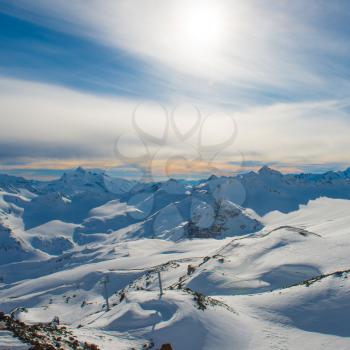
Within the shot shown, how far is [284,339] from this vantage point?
3105cm

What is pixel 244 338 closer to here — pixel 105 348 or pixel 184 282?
pixel 105 348

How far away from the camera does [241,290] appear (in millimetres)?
51875

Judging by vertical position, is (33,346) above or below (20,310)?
above

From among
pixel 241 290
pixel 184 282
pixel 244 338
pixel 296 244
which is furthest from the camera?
pixel 296 244

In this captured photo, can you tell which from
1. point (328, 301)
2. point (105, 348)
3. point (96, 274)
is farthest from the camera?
point (96, 274)

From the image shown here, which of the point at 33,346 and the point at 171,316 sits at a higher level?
the point at 33,346

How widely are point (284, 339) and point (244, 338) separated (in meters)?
3.24

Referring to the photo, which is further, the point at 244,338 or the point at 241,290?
the point at 241,290

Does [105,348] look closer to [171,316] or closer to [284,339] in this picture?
[171,316]

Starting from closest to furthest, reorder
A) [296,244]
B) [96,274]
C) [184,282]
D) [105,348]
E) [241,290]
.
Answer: [105,348] < [241,290] < [184,282] < [296,244] < [96,274]

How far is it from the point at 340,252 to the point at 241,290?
65.2ft

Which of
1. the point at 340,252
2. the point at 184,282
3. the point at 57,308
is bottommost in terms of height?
the point at 57,308

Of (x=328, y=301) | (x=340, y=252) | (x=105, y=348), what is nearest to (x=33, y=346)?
(x=105, y=348)

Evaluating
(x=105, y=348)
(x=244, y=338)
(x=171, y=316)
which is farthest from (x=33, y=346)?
(x=244, y=338)
